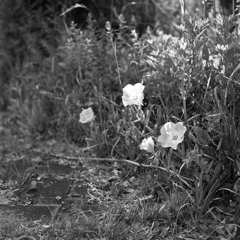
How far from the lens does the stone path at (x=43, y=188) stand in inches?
101

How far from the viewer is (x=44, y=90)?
4141mm

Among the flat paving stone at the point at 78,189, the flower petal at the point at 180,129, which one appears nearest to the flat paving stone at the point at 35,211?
the flat paving stone at the point at 78,189

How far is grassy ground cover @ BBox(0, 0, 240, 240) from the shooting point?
7.68ft

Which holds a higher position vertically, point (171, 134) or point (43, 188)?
point (171, 134)

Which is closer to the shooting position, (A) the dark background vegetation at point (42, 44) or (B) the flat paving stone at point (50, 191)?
(B) the flat paving stone at point (50, 191)

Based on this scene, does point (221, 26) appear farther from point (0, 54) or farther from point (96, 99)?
point (0, 54)

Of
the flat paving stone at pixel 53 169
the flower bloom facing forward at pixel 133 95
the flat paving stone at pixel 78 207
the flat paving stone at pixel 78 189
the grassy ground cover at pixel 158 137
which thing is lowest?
the flat paving stone at pixel 53 169

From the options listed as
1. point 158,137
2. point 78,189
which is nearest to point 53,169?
point 78,189

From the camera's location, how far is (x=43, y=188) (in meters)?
2.88

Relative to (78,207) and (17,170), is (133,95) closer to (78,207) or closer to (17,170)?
(78,207)

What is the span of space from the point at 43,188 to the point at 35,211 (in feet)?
1.13

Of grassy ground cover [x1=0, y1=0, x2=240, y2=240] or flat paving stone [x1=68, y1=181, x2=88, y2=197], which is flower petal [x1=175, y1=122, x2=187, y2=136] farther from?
flat paving stone [x1=68, y1=181, x2=88, y2=197]

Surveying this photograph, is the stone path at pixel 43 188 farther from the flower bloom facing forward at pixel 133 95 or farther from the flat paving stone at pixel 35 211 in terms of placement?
the flower bloom facing forward at pixel 133 95

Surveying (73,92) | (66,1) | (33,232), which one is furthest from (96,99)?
(66,1)
